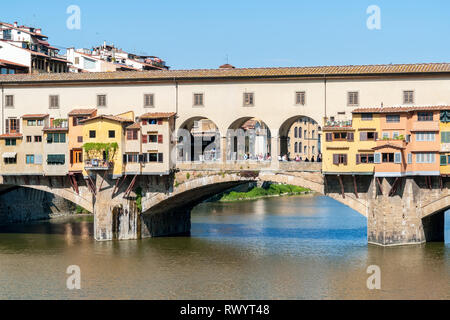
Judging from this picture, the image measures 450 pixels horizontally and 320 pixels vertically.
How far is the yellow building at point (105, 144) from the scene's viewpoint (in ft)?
163

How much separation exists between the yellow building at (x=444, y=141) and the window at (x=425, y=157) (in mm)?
481

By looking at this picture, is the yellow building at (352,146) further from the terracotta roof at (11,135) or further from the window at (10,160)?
the window at (10,160)

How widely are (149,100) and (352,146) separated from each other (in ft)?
43.4

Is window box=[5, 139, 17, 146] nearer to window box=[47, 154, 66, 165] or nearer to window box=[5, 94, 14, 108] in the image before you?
window box=[5, 94, 14, 108]

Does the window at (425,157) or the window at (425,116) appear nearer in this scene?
the window at (425,157)

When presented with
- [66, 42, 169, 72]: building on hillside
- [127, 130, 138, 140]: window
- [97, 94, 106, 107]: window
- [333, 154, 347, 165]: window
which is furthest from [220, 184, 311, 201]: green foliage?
[333, 154, 347, 165]: window

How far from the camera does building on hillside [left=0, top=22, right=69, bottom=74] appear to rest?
69519 millimetres

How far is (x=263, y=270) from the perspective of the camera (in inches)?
1601

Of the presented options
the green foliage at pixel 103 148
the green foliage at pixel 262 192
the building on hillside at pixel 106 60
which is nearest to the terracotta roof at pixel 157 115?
the green foliage at pixel 103 148

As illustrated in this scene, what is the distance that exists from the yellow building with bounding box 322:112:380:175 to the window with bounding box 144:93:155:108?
11.3 metres

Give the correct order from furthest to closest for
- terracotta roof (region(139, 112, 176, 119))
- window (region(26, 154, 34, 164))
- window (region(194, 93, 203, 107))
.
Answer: window (region(26, 154, 34, 164))
window (region(194, 93, 203, 107))
terracotta roof (region(139, 112, 176, 119))

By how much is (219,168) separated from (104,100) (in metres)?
8.97
